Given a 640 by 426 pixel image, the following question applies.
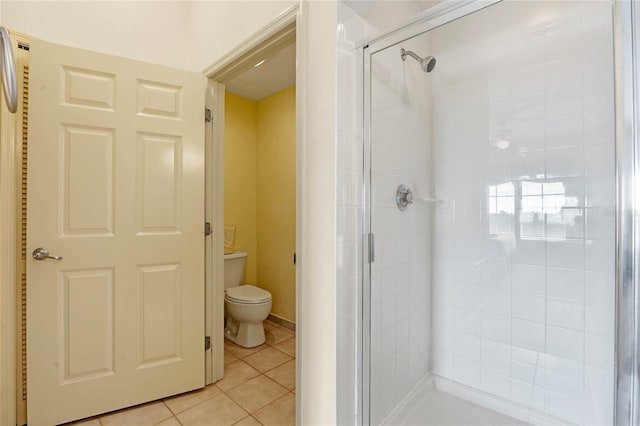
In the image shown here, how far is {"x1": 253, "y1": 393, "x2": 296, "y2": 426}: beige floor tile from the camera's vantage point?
165 centimetres

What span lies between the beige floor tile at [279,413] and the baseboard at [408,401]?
20.7 inches

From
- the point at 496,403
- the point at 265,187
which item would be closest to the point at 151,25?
the point at 265,187

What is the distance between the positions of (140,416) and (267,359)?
90 centimetres

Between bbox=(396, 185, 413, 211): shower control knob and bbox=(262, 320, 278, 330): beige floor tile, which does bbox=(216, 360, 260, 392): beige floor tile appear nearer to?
bbox=(262, 320, 278, 330): beige floor tile

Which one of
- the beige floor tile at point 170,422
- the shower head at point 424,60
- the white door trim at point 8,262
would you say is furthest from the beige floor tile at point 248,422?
the shower head at point 424,60

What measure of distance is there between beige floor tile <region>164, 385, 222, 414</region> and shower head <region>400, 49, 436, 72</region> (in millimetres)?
2145

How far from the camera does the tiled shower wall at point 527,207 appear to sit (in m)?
1.35

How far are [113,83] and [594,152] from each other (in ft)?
7.74

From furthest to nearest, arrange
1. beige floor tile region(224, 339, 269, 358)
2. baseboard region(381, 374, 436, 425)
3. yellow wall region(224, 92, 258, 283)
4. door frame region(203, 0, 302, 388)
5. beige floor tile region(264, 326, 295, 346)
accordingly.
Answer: yellow wall region(224, 92, 258, 283) < beige floor tile region(264, 326, 295, 346) < beige floor tile region(224, 339, 269, 358) < door frame region(203, 0, 302, 388) < baseboard region(381, 374, 436, 425)

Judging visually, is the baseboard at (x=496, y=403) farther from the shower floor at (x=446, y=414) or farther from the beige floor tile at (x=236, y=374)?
the beige floor tile at (x=236, y=374)

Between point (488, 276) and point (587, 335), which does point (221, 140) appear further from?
point (587, 335)

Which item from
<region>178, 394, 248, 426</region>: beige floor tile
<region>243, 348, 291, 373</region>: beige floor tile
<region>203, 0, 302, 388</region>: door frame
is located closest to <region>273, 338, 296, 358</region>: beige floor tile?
<region>243, 348, 291, 373</region>: beige floor tile

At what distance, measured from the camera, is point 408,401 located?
1555mm

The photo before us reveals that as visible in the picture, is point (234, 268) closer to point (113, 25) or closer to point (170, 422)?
point (170, 422)
